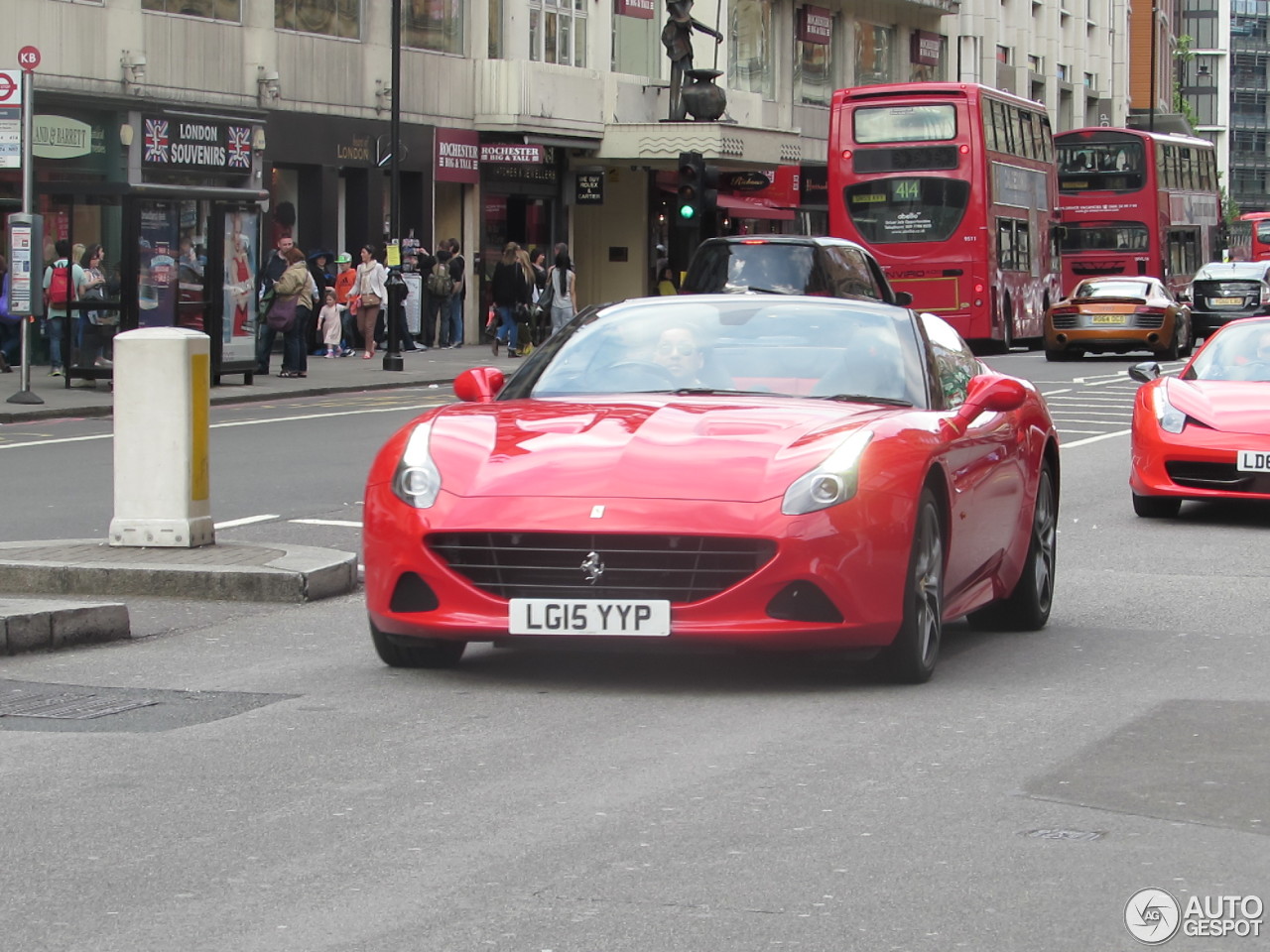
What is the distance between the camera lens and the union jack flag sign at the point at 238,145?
105ft

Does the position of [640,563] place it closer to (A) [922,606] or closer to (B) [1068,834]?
(A) [922,606]

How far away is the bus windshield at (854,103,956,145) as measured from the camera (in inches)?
1458

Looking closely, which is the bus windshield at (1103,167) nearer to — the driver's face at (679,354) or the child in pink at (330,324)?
the child in pink at (330,324)

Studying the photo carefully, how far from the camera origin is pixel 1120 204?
49.5 metres

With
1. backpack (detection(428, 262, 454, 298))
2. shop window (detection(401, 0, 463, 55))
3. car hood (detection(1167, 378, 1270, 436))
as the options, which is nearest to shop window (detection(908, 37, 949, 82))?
shop window (detection(401, 0, 463, 55))

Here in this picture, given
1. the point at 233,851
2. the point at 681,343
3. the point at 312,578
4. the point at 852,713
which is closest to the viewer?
the point at 233,851

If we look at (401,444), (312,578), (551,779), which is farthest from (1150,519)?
(551,779)

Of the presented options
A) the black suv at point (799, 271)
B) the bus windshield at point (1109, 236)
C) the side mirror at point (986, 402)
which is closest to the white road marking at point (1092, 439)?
the black suv at point (799, 271)

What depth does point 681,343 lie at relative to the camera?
8.54 m

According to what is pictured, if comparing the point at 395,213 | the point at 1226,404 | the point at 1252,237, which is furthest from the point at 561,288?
the point at 1252,237

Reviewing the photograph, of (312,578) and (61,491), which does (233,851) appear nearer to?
(312,578)

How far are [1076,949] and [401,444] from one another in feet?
12.5

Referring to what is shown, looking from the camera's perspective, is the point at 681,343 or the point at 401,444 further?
the point at 681,343

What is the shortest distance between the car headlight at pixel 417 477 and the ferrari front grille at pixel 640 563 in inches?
13.1
